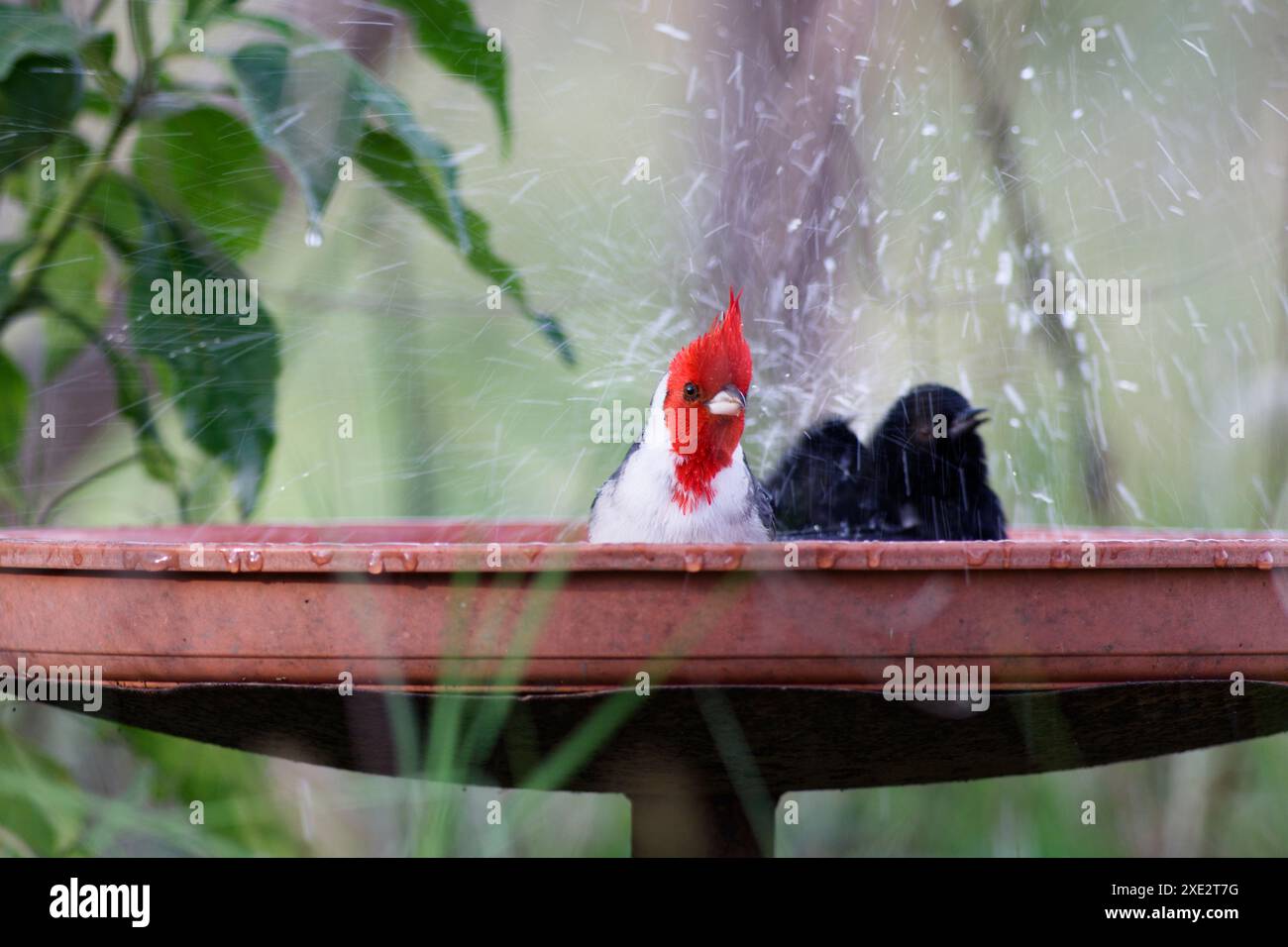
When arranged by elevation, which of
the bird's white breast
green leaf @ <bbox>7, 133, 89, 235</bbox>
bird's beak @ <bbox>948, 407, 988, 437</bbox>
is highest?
green leaf @ <bbox>7, 133, 89, 235</bbox>

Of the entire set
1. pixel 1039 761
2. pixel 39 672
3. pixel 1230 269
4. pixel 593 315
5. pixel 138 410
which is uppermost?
pixel 1230 269

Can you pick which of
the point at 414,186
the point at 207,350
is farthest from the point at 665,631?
the point at 207,350

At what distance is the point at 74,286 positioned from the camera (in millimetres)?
2285

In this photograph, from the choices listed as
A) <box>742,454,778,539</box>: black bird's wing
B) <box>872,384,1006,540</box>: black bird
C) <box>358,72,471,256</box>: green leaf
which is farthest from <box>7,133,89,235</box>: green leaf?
<box>872,384,1006,540</box>: black bird

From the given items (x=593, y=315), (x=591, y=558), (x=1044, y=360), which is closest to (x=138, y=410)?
(x=593, y=315)

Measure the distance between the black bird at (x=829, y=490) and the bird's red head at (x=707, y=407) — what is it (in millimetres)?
339

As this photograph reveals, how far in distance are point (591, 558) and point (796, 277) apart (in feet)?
6.14

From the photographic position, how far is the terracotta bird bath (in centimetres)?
109

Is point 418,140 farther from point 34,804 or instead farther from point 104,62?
point 34,804

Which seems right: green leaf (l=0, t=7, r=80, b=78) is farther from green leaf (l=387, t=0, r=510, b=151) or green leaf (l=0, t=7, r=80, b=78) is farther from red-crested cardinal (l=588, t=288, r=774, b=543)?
red-crested cardinal (l=588, t=288, r=774, b=543)

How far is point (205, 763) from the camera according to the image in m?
2.56

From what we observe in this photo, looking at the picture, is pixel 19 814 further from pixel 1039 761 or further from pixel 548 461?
pixel 1039 761

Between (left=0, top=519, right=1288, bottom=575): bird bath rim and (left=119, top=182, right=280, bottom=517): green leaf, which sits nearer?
(left=0, top=519, right=1288, bottom=575): bird bath rim

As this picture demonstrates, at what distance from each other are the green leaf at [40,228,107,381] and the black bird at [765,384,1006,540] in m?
1.23
